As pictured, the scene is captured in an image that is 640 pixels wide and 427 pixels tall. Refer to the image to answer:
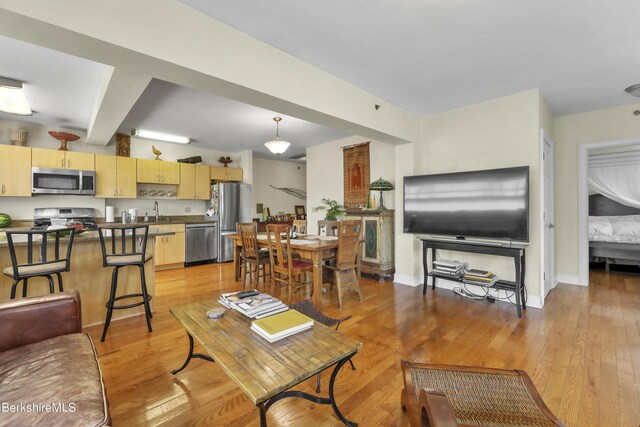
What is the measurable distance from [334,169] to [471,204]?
286cm

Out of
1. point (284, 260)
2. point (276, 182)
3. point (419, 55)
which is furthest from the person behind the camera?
point (276, 182)

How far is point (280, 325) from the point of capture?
152 cm

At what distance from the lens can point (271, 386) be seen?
1.07 meters

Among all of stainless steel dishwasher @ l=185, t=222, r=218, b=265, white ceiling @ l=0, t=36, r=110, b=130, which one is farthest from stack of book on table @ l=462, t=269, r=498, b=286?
stainless steel dishwasher @ l=185, t=222, r=218, b=265

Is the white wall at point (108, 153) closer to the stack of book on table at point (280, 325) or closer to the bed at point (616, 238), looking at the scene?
the stack of book on table at point (280, 325)

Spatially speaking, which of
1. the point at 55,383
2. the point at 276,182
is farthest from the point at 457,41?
the point at 276,182

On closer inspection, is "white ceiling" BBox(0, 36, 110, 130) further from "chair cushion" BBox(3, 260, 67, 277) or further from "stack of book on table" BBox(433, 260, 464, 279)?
"stack of book on table" BBox(433, 260, 464, 279)

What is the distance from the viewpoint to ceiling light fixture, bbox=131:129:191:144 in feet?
15.9

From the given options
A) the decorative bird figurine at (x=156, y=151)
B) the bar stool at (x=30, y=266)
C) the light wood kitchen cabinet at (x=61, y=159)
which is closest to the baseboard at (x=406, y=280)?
the bar stool at (x=30, y=266)

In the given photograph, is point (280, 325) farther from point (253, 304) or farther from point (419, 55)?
point (419, 55)

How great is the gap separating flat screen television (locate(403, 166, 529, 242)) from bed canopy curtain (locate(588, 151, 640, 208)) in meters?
3.46

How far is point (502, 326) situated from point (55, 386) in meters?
3.27

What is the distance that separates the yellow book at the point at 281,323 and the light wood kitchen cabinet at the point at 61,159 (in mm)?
4802

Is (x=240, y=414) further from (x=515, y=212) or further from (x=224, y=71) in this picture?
(x=515, y=212)
